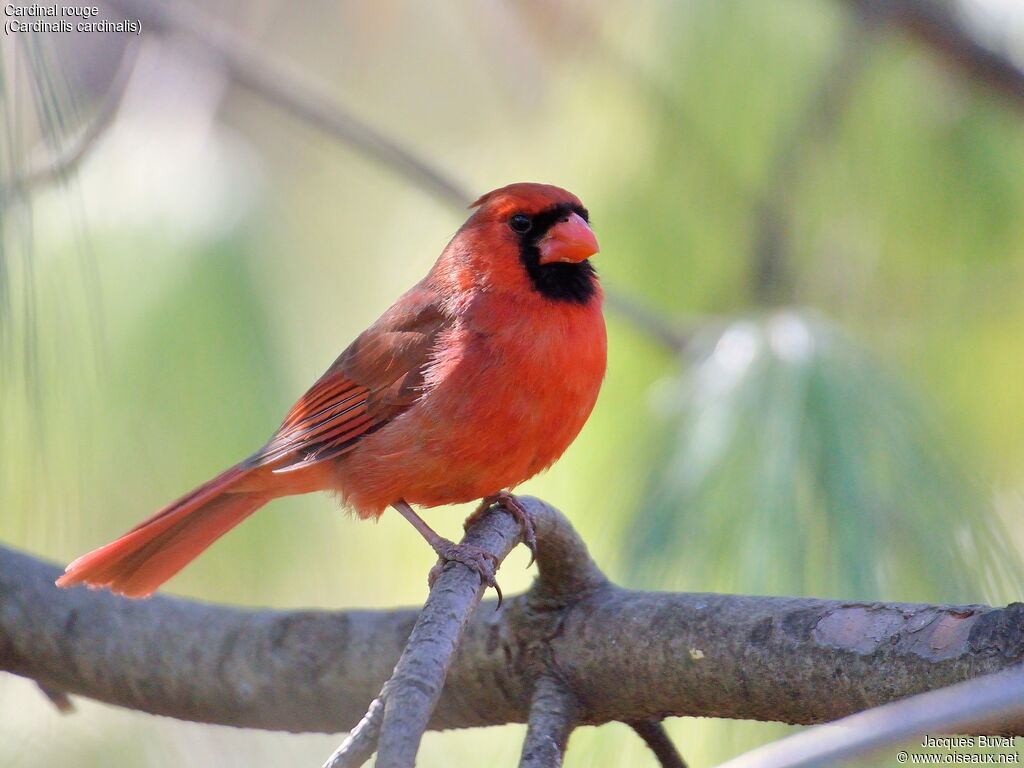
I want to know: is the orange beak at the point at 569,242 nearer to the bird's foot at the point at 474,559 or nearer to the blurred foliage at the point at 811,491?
the blurred foliage at the point at 811,491

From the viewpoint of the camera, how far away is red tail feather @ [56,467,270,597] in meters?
2.37

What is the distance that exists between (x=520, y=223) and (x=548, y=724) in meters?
1.10

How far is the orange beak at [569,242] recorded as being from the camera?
247 centimetres

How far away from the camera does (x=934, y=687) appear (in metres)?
1.59

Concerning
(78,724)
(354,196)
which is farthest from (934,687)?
(354,196)

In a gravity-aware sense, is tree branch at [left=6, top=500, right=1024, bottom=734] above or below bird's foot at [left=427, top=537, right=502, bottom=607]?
below

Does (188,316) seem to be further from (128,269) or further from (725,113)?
(725,113)

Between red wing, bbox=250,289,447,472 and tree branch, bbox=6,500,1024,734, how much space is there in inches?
16.6

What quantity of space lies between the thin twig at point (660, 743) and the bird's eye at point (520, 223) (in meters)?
1.06

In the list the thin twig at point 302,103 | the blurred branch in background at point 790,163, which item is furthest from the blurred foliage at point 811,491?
the blurred branch in background at point 790,163

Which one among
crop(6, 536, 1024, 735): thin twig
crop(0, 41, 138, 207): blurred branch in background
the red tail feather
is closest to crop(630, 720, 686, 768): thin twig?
crop(6, 536, 1024, 735): thin twig

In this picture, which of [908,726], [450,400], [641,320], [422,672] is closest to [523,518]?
[450,400]

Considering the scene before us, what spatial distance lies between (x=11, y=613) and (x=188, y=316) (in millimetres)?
991

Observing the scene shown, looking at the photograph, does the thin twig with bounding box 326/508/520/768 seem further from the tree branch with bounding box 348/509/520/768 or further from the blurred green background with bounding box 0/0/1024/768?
the blurred green background with bounding box 0/0/1024/768
